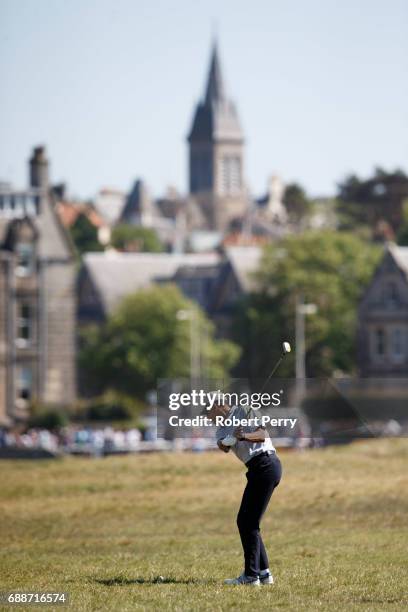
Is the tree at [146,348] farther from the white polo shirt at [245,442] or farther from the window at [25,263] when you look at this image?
the white polo shirt at [245,442]

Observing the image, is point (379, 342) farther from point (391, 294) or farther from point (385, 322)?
point (391, 294)

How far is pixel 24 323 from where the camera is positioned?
9350 cm

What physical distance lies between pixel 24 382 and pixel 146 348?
638 inches

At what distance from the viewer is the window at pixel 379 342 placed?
109m

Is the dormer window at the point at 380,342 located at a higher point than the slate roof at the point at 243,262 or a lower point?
lower

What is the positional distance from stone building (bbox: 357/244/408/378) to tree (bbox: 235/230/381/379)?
1157 millimetres

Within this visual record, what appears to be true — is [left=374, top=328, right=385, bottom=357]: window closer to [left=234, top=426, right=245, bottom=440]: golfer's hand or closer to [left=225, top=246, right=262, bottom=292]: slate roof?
[left=225, top=246, right=262, bottom=292]: slate roof

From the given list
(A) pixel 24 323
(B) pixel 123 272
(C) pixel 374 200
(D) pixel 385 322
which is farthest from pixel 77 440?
(C) pixel 374 200

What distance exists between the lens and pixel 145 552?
28.0 meters

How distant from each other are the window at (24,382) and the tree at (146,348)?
13169 millimetres

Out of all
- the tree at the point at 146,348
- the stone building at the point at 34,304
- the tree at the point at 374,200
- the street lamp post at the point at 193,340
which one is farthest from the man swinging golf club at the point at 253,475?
the tree at the point at 374,200

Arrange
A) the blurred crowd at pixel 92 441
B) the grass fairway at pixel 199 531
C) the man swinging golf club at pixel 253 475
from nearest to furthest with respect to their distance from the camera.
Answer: the grass fairway at pixel 199 531 → the man swinging golf club at pixel 253 475 → the blurred crowd at pixel 92 441

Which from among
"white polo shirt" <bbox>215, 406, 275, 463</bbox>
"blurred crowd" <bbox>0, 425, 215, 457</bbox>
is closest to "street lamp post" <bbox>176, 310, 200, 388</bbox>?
"blurred crowd" <bbox>0, 425, 215, 457</bbox>

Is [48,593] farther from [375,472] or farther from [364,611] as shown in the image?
[375,472]
